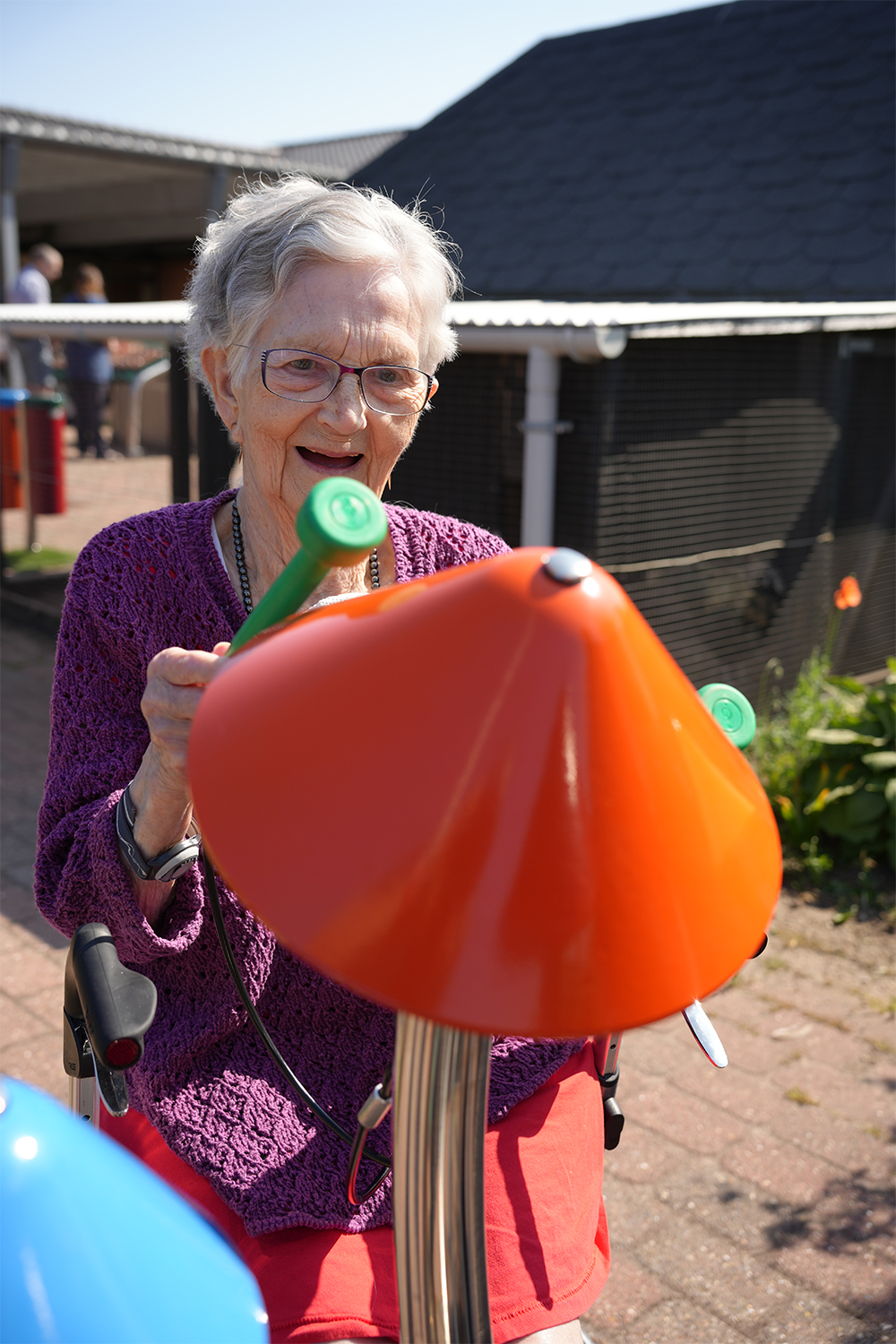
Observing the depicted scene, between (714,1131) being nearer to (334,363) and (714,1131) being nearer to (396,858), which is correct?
(334,363)

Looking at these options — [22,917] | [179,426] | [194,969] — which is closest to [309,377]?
[194,969]

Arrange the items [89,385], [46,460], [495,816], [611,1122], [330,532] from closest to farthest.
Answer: [495,816] < [330,532] < [611,1122] < [46,460] < [89,385]

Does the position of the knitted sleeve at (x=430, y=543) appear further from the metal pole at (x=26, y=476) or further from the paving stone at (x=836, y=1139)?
the metal pole at (x=26, y=476)

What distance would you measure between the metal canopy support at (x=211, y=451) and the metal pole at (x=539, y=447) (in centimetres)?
152

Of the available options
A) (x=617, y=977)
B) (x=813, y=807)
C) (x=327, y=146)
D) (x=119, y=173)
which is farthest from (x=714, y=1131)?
(x=327, y=146)

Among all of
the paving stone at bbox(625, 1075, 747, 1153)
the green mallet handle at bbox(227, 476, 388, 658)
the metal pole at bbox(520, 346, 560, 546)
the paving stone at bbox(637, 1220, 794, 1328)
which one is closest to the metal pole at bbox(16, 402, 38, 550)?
the metal pole at bbox(520, 346, 560, 546)

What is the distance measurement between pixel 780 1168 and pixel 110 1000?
2140mm

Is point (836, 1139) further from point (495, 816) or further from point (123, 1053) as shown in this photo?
point (495, 816)

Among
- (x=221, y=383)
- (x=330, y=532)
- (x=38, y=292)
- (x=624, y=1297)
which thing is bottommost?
(x=624, y=1297)

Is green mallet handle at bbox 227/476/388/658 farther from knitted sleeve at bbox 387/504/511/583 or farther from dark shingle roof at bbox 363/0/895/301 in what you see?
dark shingle roof at bbox 363/0/895/301

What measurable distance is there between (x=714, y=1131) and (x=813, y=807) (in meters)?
1.56

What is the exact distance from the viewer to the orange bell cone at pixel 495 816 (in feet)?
2.02

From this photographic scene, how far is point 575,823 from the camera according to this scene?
0.62 m

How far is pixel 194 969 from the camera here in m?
1.45
